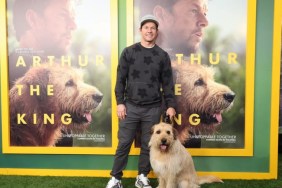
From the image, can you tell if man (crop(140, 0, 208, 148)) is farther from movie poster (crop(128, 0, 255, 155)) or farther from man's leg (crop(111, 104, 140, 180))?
man's leg (crop(111, 104, 140, 180))

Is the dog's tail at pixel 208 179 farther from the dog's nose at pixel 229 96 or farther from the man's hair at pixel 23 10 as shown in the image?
the man's hair at pixel 23 10

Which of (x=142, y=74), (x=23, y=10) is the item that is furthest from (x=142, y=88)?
(x=23, y=10)

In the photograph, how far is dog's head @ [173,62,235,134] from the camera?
360 centimetres

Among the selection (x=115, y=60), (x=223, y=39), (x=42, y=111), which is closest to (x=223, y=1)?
(x=223, y=39)

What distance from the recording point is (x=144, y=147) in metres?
3.34

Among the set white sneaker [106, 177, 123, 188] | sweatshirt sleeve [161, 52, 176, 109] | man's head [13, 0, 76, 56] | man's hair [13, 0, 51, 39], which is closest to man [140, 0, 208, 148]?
sweatshirt sleeve [161, 52, 176, 109]

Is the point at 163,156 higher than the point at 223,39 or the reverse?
the reverse

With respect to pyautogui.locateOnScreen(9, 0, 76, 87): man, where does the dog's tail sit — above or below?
below

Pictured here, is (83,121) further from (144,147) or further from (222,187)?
(222,187)

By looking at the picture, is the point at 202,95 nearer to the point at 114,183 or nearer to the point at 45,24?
the point at 114,183

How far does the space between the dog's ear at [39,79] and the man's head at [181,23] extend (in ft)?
4.43

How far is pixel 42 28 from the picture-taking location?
3637mm

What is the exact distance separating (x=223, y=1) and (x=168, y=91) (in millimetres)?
1185

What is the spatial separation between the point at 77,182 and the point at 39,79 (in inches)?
48.5
